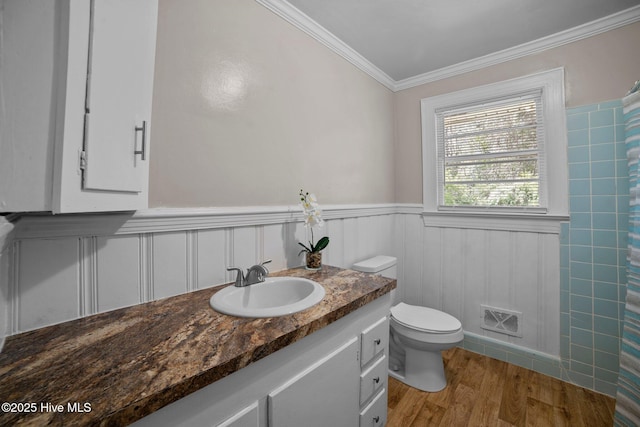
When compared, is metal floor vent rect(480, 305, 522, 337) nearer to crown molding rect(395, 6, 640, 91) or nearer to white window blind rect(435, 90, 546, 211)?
white window blind rect(435, 90, 546, 211)

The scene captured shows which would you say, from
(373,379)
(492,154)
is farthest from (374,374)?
(492,154)

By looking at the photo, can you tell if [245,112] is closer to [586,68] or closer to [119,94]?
[119,94]

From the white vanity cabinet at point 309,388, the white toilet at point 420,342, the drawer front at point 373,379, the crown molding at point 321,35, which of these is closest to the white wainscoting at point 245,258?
the white toilet at point 420,342

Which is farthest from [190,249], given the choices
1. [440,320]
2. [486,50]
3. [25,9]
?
[486,50]

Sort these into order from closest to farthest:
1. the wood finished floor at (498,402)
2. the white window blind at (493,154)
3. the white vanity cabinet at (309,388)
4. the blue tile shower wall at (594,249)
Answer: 1. the white vanity cabinet at (309,388)
2. the wood finished floor at (498,402)
3. the blue tile shower wall at (594,249)
4. the white window blind at (493,154)

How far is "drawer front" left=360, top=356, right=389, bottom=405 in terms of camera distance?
47.6 inches

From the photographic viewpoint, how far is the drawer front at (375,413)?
1.23 metres

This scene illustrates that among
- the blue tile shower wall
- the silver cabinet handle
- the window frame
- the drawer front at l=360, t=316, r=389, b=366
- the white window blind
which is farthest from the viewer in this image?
the white window blind

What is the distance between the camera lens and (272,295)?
131 cm

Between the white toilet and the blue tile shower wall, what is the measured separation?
2.87 ft

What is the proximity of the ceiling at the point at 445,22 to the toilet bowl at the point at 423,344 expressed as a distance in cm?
206

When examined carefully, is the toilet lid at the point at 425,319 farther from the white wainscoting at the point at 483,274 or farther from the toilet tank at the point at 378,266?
the white wainscoting at the point at 483,274

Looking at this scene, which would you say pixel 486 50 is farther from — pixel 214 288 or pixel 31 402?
pixel 31 402

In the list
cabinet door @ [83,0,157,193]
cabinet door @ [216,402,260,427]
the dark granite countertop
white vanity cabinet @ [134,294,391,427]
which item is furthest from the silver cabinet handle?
cabinet door @ [216,402,260,427]
